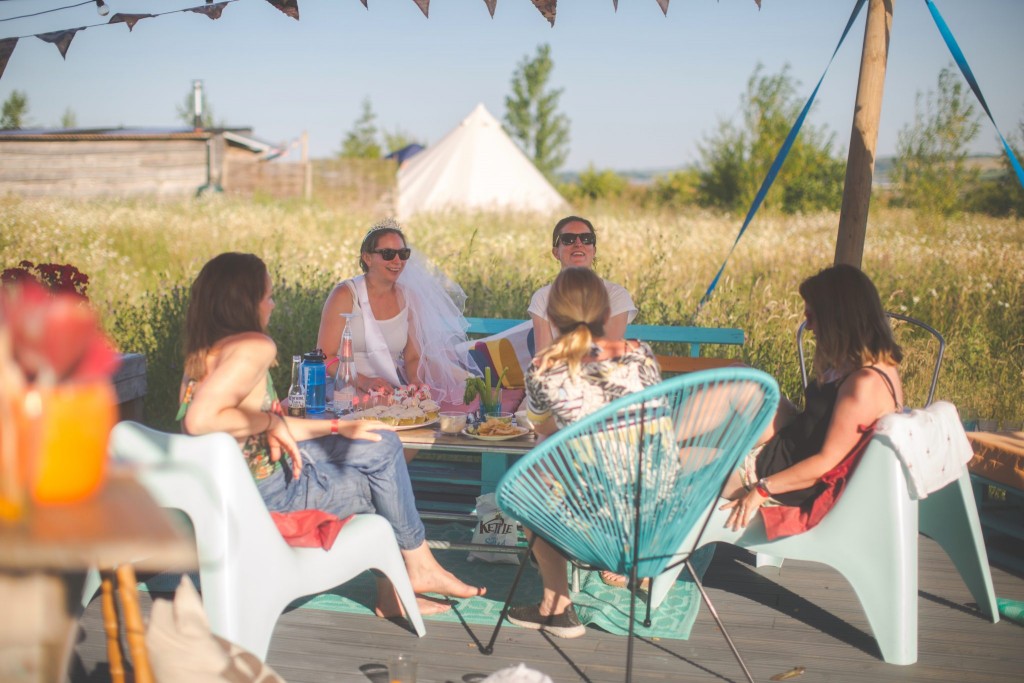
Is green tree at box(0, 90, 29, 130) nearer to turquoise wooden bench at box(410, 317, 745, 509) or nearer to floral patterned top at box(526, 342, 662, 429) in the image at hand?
turquoise wooden bench at box(410, 317, 745, 509)

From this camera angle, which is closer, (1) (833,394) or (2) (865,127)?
(1) (833,394)

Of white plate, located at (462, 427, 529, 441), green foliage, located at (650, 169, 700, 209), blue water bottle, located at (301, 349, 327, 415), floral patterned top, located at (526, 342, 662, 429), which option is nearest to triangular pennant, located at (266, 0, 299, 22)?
blue water bottle, located at (301, 349, 327, 415)

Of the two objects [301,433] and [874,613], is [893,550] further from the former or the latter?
[301,433]

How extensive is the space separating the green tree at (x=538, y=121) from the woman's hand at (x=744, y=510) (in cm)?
2664

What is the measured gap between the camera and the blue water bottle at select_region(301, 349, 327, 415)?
3.35 m

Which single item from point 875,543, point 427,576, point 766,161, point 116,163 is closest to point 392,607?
point 427,576

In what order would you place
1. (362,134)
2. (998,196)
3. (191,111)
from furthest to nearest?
(362,134) < (191,111) < (998,196)

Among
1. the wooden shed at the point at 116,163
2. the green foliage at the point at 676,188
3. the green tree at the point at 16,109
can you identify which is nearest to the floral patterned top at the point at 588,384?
the wooden shed at the point at 116,163

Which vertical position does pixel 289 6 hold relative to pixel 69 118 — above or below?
below

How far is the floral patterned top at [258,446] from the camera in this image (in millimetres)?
2773

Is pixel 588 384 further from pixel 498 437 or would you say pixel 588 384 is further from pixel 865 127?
pixel 865 127

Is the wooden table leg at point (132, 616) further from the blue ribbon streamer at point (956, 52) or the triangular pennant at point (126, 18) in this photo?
the blue ribbon streamer at point (956, 52)

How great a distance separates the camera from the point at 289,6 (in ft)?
11.8

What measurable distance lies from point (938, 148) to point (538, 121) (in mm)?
21150
